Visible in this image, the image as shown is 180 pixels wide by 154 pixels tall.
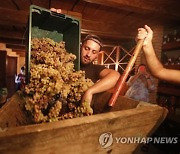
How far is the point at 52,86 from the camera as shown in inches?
34.5

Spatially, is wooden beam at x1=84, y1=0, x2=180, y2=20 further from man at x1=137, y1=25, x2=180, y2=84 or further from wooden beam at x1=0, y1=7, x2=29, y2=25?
wooden beam at x1=0, y1=7, x2=29, y2=25

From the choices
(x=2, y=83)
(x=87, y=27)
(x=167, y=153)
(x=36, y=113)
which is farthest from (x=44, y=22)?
(x=2, y=83)

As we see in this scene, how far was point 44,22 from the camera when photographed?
1.39m

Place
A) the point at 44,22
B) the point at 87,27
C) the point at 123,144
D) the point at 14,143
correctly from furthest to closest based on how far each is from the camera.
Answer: the point at 87,27, the point at 44,22, the point at 123,144, the point at 14,143

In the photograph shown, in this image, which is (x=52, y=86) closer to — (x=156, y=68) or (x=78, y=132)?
(x=78, y=132)

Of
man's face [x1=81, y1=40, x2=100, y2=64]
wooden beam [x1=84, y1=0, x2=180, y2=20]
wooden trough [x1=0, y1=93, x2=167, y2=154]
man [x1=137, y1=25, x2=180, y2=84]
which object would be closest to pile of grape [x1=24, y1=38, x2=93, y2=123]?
wooden trough [x1=0, y1=93, x2=167, y2=154]

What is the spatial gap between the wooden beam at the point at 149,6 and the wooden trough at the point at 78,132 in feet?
7.59

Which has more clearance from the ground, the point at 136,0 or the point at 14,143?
the point at 136,0

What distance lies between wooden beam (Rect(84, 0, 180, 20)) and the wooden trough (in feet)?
7.59

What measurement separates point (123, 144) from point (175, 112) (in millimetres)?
3352

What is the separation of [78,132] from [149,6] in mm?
2924

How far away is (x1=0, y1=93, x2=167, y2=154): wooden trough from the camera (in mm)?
503

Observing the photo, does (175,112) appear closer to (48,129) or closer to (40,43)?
(40,43)

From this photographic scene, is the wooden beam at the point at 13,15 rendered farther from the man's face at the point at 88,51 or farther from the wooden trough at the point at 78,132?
the wooden trough at the point at 78,132
